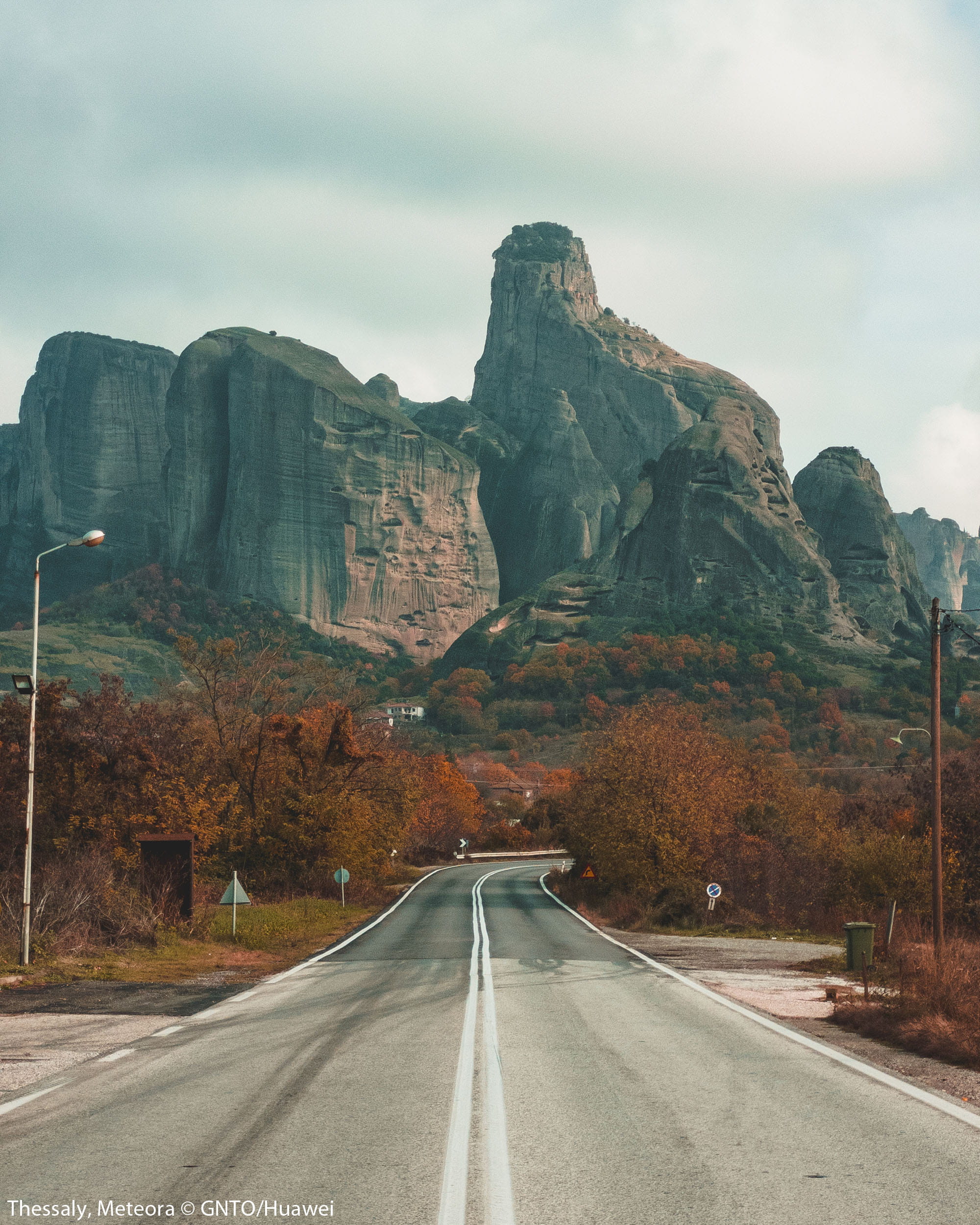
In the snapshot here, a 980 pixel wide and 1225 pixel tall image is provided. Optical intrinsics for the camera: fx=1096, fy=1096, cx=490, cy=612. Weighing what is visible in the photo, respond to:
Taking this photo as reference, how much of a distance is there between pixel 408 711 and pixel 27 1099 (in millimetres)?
187960

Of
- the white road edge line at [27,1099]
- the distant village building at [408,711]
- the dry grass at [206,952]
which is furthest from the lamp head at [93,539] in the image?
the distant village building at [408,711]

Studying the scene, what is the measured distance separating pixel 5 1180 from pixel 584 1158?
342 cm

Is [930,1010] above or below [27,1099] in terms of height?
below

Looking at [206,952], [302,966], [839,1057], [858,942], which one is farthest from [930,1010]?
[206,952]

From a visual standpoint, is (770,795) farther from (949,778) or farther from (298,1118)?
(298,1118)

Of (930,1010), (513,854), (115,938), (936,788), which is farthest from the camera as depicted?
(513,854)

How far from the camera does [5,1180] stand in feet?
20.5

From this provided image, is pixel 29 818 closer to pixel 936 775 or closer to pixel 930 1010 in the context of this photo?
pixel 930 1010

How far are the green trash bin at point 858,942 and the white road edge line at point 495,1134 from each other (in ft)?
22.6

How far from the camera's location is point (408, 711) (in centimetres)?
19550

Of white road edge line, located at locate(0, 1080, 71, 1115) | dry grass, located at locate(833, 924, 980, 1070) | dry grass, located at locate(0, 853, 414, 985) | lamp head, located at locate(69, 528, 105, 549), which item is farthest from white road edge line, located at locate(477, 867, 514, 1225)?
lamp head, located at locate(69, 528, 105, 549)

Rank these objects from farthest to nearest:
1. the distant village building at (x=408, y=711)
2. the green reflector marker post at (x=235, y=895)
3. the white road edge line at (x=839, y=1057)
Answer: the distant village building at (x=408, y=711) → the green reflector marker post at (x=235, y=895) → the white road edge line at (x=839, y=1057)

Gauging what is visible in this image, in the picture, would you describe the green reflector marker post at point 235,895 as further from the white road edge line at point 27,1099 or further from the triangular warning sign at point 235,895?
the white road edge line at point 27,1099

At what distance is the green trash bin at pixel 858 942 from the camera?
17906 mm
